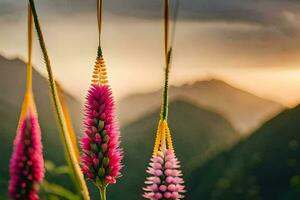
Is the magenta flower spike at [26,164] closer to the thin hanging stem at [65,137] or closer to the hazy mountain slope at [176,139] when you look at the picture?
the thin hanging stem at [65,137]

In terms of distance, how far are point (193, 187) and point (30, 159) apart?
1177 centimetres

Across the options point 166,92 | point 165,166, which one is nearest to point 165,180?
point 165,166

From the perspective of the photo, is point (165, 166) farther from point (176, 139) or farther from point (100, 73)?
point (176, 139)

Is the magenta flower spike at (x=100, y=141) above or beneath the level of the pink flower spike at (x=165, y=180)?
above

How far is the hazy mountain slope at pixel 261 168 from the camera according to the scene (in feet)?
35.9

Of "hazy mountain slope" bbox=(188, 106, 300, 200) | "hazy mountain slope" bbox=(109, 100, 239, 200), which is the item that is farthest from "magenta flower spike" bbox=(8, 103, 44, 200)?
"hazy mountain slope" bbox=(188, 106, 300, 200)

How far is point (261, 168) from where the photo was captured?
39.7 feet

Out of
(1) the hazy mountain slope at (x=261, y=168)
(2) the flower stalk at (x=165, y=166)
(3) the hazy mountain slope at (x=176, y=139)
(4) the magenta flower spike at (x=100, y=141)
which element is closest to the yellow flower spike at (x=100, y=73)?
(4) the magenta flower spike at (x=100, y=141)

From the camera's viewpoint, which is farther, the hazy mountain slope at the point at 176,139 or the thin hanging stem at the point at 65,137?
the hazy mountain slope at the point at 176,139

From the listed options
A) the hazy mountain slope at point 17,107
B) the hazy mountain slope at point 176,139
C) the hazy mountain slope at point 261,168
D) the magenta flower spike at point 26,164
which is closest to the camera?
the magenta flower spike at point 26,164

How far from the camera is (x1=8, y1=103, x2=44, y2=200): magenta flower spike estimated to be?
0.76 meters

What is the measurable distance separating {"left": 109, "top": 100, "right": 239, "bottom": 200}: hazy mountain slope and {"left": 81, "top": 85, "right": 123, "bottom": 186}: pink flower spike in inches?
252

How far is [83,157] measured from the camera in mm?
905

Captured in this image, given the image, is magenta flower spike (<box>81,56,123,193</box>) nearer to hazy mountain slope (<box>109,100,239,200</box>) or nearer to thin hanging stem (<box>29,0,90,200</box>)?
thin hanging stem (<box>29,0,90,200</box>)
